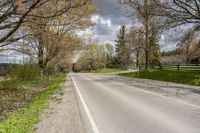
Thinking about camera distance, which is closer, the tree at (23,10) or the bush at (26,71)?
the tree at (23,10)

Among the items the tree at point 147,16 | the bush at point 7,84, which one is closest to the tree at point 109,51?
the tree at point 147,16

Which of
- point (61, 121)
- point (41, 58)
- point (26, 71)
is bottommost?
point (61, 121)

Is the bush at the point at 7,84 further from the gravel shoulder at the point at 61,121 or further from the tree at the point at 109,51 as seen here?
the tree at the point at 109,51

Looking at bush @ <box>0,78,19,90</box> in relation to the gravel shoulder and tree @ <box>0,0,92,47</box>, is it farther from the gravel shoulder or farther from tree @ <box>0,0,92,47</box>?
the gravel shoulder

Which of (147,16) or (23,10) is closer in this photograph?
(23,10)

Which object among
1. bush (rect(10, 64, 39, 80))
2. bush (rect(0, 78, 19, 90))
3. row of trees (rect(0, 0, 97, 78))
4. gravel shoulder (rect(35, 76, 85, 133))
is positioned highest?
row of trees (rect(0, 0, 97, 78))

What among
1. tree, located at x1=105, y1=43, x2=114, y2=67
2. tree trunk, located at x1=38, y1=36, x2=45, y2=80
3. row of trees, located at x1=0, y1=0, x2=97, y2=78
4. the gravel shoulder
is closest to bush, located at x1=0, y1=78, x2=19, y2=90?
row of trees, located at x1=0, y1=0, x2=97, y2=78

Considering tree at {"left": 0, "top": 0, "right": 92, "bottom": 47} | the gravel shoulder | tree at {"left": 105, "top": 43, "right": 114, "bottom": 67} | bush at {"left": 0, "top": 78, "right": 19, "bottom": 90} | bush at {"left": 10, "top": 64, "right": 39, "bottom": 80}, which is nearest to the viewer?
the gravel shoulder

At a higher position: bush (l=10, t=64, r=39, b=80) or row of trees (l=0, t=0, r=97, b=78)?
row of trees (l=0, t=0, r=97, b=78)

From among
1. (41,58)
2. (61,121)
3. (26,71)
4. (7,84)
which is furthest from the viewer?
(41,58)

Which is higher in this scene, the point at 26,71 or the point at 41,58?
the point at 41,58

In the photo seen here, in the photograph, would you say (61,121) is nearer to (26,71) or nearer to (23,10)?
(23,10)

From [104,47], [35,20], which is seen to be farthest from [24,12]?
[104,47]

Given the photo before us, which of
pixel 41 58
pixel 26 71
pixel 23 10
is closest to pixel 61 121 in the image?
pixel 23 10
